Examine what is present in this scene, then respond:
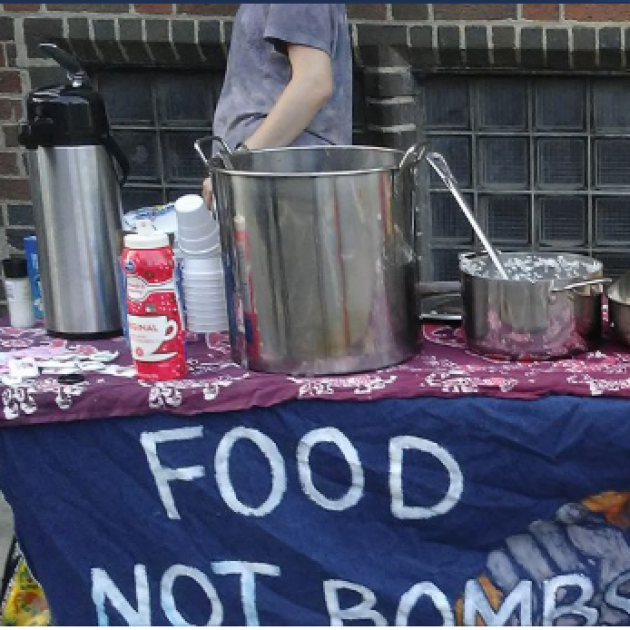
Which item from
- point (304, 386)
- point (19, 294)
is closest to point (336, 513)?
point (304, 386)

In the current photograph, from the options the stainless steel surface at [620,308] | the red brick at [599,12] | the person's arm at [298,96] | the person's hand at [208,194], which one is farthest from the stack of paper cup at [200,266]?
the red brick at [599,12]

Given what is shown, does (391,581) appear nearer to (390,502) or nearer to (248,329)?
(390,502)

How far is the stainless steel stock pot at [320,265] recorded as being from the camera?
222cm

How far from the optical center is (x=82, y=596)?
2.48m

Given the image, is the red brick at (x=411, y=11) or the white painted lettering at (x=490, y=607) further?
the red brick at (x=411, y=11)

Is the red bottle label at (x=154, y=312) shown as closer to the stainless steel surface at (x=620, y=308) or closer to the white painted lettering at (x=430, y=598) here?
the white painted lettering at (x=430, y=598)

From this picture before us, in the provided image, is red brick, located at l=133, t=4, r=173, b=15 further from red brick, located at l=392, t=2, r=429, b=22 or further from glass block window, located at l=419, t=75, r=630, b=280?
glass block window, located at l=419, t=75, r=630, b=280

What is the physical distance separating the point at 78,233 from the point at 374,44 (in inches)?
64.7

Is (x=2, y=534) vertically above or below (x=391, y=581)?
below

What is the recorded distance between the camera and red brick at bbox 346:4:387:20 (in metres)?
3.85

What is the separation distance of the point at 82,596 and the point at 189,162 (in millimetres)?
2170

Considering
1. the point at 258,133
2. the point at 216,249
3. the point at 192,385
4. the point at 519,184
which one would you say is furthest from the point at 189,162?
the point at 192,385

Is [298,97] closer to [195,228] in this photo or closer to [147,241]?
[195,228]

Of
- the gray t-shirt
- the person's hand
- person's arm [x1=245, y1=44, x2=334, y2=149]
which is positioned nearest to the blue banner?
the person's hand
